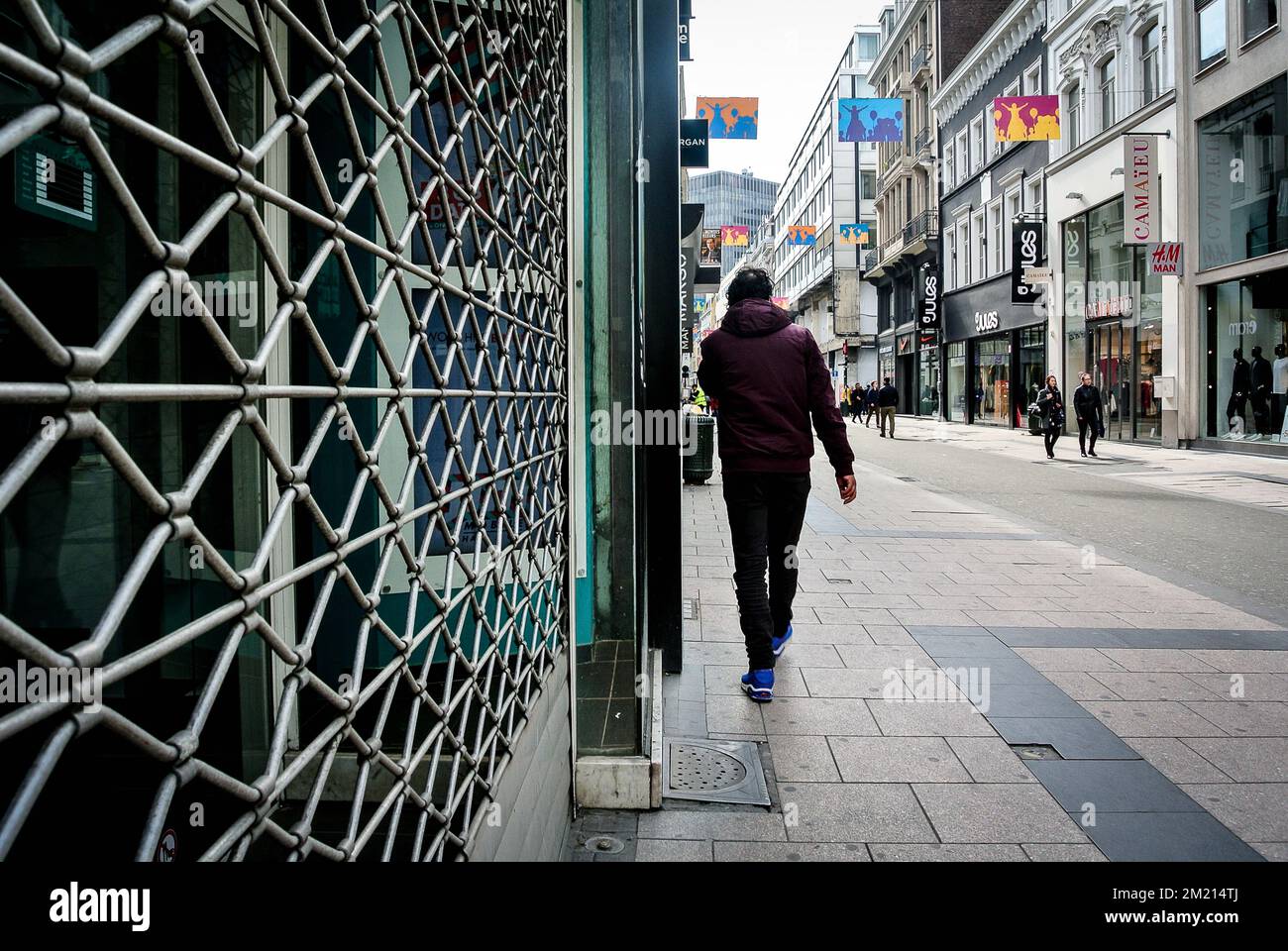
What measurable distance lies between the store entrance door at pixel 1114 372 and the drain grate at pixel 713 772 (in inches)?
908

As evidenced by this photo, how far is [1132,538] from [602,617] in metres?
6.93

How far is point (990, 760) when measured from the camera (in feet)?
12.3

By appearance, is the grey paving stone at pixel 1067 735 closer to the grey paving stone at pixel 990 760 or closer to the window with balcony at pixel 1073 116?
the grey paving stone at pixel 990 760

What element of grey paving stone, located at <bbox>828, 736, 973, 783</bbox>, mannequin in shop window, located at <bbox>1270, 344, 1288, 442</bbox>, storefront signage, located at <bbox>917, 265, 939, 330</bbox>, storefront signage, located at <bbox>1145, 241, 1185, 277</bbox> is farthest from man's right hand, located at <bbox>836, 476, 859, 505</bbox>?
storefront signage, located at <bbox>917, 265, 939, 330</bbox>

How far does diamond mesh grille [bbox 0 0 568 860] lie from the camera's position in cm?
74

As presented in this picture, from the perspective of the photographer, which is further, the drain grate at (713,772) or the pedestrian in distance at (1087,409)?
the pedestrian in distance at (1087,409)

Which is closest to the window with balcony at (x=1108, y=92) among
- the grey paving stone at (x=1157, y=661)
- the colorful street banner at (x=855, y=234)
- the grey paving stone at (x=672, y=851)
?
the colorful street banner at (x=855, y=234)

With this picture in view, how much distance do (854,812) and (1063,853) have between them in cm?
68

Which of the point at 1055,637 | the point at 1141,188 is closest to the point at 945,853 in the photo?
the point at 1055,637

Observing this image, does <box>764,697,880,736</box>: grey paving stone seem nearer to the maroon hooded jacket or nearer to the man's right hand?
the man's right hand

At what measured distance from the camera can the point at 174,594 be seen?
216cm

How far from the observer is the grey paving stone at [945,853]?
9.62ft

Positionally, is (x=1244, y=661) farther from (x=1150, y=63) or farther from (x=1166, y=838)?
Answer: (x=1150, y=63)
